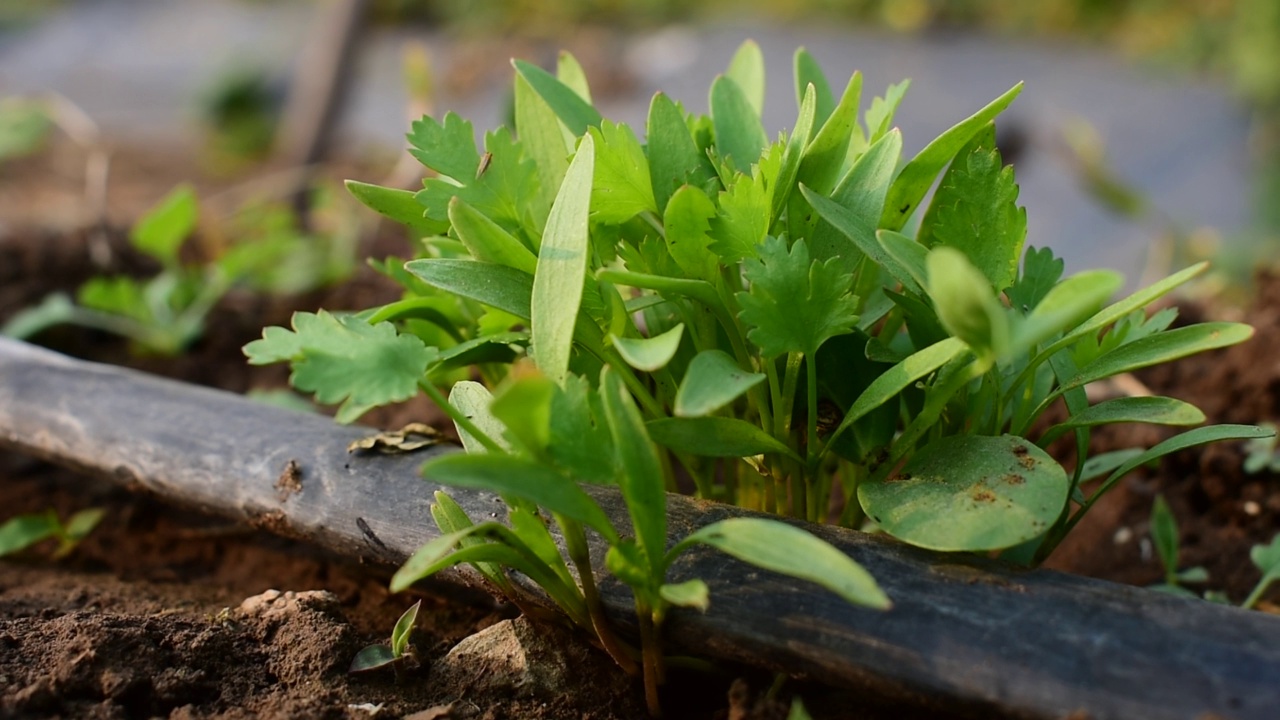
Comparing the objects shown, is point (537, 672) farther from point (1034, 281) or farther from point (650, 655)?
point (1034, 281)

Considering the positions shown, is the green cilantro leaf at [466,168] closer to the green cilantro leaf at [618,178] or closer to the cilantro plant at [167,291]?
the green cilantro leaf at [618,178]

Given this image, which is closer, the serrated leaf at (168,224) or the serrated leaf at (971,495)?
the serrated leaf at (971,495)

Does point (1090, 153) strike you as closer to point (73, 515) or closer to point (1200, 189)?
point (1200, 189)

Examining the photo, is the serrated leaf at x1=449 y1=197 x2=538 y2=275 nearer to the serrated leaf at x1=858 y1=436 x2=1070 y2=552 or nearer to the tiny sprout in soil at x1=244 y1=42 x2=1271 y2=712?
the tiny sprout in soil at x1=244 y1=42 x2=1271 y2=712

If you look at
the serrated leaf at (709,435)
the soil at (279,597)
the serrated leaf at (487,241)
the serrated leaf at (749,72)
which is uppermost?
the serrated leaf at (749,72)

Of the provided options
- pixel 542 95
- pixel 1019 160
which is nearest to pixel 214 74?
pixel 1019 160

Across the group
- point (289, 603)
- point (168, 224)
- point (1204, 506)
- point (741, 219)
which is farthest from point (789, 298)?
point (168, 224)

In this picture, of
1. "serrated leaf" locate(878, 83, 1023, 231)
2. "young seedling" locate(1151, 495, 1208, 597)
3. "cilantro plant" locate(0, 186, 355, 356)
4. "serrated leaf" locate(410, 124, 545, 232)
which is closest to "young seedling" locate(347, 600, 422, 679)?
"serrated leaf" locate(410, 124, 545, 232)

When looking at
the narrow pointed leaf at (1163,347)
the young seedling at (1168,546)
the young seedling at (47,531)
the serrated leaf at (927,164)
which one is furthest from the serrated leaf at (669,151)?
the young seedling at (47,531)
